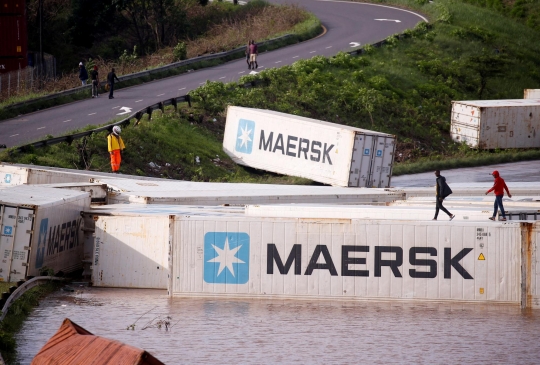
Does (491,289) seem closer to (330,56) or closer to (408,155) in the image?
(408,155)

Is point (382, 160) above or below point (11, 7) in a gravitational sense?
below

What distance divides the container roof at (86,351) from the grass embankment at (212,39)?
1114 inches

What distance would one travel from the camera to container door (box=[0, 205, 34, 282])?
22.3m

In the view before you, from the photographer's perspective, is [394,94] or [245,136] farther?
[394,94]

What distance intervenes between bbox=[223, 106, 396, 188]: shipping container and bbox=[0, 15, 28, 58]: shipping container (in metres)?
16.3

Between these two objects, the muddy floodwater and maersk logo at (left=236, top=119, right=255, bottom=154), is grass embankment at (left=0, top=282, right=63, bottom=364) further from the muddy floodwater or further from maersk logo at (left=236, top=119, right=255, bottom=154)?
maersk logo at (left=236, top=119, right=255, bottom=154)

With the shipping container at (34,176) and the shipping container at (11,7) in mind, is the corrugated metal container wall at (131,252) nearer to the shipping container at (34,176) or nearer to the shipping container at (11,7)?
the shipping container at (34,176)

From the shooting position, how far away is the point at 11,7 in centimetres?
5047

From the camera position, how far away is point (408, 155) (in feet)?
156

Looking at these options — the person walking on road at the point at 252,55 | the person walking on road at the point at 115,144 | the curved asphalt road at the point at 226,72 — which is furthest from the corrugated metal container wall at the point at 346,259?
the person walking on road at the point at 252,55

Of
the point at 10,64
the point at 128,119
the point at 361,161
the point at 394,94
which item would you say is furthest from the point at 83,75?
the point at 394,94

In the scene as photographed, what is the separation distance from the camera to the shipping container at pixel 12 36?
165 feet

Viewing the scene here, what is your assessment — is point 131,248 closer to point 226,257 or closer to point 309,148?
point 226,257

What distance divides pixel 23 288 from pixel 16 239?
1.47 metres
